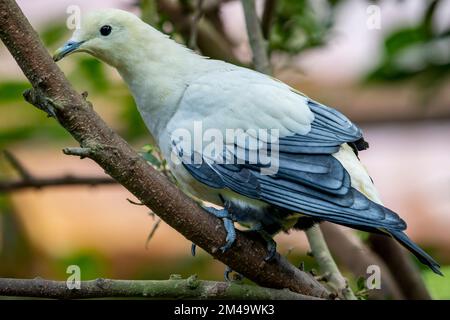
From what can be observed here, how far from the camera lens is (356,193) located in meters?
1.93

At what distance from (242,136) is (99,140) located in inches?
17.3

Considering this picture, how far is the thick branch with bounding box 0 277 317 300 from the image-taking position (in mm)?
1725

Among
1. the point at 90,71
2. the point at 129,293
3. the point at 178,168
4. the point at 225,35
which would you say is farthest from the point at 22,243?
the point at 129,293

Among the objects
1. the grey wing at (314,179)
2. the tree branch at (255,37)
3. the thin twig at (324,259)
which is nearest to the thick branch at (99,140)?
the grey wing at (314,179)

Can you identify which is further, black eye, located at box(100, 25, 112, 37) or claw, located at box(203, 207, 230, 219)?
black eye, located at box(100, 25, 112, 37)

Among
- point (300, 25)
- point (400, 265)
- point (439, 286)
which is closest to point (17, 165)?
point (300, 25)

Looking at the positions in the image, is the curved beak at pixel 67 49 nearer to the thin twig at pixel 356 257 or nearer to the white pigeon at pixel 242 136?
the white pigeon at pixel 242 136

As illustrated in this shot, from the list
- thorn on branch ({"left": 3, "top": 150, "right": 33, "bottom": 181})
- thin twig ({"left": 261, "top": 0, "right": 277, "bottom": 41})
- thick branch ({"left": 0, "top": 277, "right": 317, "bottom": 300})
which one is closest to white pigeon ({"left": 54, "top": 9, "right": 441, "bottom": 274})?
thick branch ({"left": 0, "top": 277, "right": 317, "bottom": 300})

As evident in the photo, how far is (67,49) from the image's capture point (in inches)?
80.7

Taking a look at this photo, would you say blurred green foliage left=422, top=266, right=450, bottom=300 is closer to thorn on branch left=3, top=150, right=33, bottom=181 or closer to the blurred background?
the blurred background

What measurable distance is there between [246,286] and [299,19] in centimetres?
118

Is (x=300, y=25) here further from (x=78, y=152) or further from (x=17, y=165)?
(x=78, y=152)

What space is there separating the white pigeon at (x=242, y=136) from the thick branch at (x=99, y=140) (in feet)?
0.31

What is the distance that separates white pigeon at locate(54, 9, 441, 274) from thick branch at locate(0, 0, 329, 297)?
95mm
